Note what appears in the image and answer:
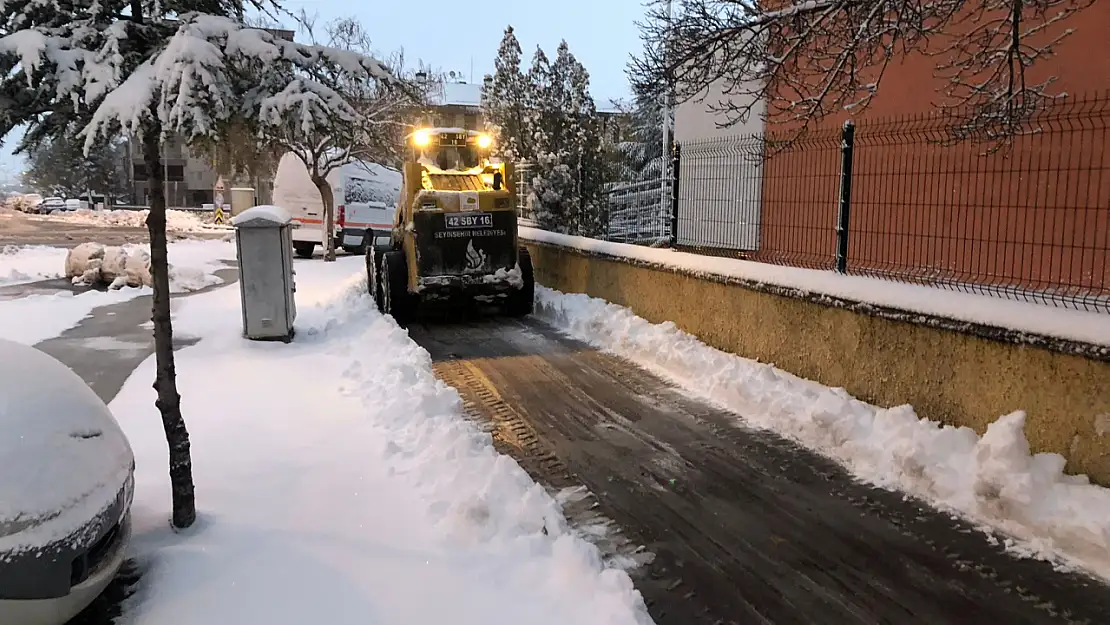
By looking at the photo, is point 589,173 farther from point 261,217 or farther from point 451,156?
point 261,217

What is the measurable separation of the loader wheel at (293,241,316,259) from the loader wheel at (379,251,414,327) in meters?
14.5

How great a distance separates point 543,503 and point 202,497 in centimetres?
212

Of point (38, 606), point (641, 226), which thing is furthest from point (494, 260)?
point (38, 606)

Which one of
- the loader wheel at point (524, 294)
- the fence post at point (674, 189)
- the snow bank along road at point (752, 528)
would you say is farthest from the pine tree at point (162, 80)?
the loader wheel at point (524, 294)

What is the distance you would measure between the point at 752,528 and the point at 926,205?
5117mm

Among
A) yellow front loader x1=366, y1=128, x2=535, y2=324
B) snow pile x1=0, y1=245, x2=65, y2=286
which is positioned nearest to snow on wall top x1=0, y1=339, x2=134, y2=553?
yellow front loader x1=366, y1=128, x2=535, y2=324

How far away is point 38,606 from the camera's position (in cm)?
328

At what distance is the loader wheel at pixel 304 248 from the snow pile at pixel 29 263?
642cm

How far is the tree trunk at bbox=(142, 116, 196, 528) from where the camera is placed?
14.6ft

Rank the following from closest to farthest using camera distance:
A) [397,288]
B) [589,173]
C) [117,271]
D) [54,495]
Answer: [54,495]
[397,288]
[117,271]
[589,173]

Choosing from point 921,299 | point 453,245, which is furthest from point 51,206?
point 921,299

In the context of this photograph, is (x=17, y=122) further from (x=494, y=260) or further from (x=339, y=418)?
(x=494, y=260)

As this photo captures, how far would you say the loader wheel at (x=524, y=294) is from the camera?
40.0 feet

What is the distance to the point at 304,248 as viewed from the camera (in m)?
25.8
